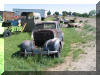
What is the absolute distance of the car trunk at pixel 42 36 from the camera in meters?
9.60

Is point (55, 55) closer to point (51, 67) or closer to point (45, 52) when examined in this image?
point (45, 52)

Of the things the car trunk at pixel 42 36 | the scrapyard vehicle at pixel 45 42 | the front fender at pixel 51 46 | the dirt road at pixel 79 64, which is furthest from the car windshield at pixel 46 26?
the dirt road at pixel 79 64

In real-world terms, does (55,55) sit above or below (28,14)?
below

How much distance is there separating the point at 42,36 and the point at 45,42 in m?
0.90

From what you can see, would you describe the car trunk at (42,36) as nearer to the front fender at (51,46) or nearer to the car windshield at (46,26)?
the car windshield at (46,26)

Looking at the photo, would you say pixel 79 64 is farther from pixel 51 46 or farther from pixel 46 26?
pixel 46 26

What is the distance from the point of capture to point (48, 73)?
6.17 m

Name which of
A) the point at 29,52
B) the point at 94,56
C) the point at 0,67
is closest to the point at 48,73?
the point at 0,67

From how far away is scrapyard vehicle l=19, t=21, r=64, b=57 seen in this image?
814 centimetres

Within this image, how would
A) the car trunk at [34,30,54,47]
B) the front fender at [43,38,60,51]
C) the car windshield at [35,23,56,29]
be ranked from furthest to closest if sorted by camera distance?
the car windshield at [35,23,56,29]
the car trunk at [34,30,54,47]
the front fender at [43,38,60,51]

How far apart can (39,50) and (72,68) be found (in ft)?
6.22

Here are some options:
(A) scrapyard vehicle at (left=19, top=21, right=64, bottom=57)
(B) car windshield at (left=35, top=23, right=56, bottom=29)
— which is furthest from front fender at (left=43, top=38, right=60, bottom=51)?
(B) car windshield at (left=35, top=23, right=56, bottom=29)

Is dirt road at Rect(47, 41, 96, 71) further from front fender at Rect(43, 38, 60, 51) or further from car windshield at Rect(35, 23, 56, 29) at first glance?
car windshield at Rect(35, 23, 56, 29)

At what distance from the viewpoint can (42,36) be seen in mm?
9727
